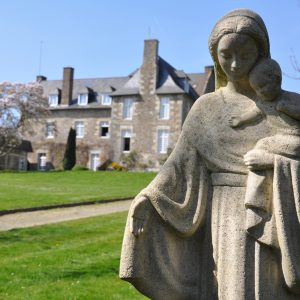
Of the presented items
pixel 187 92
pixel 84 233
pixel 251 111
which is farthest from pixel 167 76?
pixel 251 111

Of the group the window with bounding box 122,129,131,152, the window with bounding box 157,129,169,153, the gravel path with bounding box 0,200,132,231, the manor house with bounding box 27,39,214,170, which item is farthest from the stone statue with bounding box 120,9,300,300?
the window with bounding box 122,129,131,152

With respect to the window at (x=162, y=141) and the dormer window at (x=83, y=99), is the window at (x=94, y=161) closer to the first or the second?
the dormer window at (x=83, y=99)

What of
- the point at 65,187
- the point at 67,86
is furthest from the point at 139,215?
the point at 67,86

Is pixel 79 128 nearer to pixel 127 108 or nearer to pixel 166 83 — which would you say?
pixel 127 108

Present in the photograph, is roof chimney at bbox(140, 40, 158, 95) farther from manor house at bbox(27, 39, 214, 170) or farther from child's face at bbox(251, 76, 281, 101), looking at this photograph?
child's face at bbox(251, 76, 281, 101)

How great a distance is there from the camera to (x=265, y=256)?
3.10 metres

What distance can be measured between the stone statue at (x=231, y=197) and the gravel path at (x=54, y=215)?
1109cm

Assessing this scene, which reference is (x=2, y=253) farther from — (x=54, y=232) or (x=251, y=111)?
(x=251, y=111)

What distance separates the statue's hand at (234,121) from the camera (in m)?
3.32

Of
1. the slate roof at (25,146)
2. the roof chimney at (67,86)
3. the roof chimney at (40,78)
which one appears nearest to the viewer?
the slate roof at (25,146)

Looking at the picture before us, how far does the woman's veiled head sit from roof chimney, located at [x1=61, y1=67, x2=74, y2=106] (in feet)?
180

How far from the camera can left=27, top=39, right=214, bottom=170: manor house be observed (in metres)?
49.2

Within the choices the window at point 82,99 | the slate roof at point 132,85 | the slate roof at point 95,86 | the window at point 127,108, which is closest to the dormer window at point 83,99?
the window at point 82,99

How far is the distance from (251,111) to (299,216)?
747 millimetres
